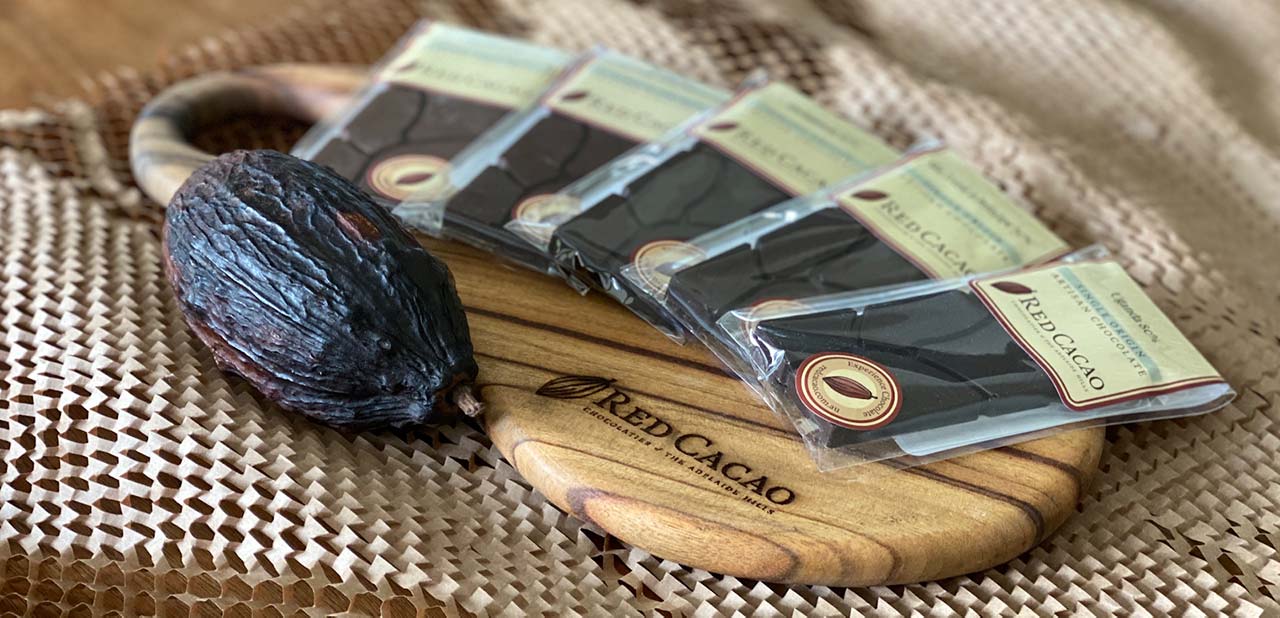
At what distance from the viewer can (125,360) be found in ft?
2.15

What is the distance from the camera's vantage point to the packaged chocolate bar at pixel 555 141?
2.50 feet

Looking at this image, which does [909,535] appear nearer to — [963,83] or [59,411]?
[59,411]

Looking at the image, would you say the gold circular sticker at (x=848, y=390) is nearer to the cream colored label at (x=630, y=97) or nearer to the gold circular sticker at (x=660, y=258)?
the gold circular sticker at (x=660, y=258)

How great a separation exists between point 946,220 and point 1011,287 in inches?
3.8

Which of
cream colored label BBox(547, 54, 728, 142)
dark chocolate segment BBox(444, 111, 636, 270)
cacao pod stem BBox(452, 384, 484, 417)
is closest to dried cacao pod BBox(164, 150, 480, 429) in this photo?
cacao pod stem BBox(452, 384, 484, 417)

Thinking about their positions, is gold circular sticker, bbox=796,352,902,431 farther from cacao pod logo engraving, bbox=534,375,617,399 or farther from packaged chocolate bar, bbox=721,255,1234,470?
cacao pod logo engraving, bbox=534,375,617,399

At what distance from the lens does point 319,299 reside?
583 millimetres

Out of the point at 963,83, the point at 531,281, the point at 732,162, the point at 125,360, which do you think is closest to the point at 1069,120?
the point at 963,83

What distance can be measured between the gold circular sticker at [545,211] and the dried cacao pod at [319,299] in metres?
0.12

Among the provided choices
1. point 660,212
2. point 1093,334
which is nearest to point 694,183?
point 660,212

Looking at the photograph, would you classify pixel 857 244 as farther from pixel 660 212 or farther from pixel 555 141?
pixel 555 141

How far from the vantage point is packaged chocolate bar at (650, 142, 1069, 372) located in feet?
2.33

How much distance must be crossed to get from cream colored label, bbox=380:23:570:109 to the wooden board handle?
2.0 inches

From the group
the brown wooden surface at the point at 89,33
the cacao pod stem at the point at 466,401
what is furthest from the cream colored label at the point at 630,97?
the brown wooden surface at the point at 89,33
